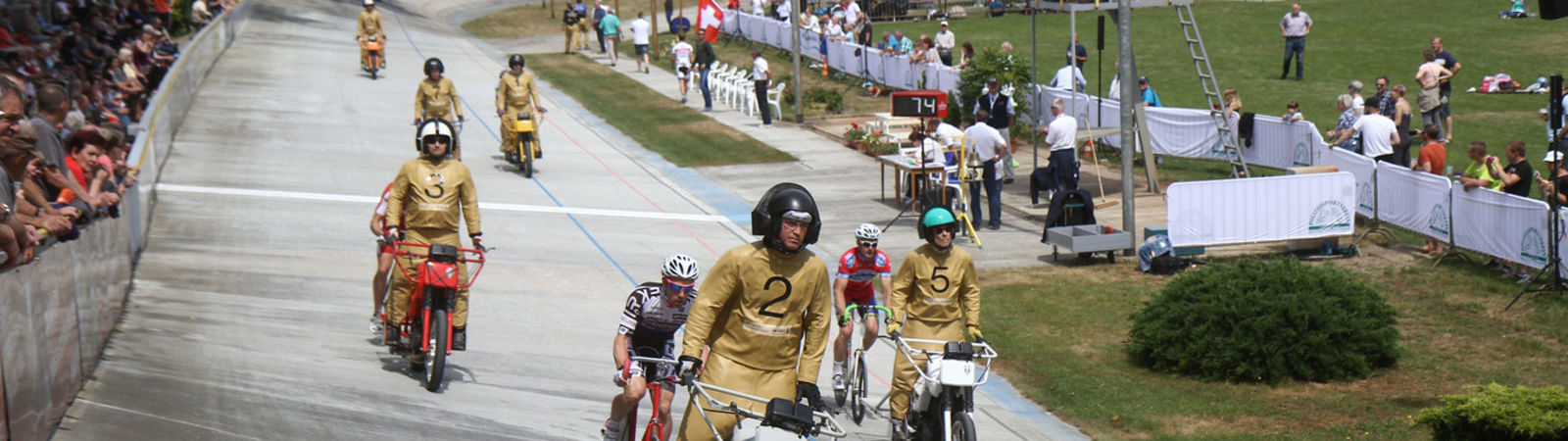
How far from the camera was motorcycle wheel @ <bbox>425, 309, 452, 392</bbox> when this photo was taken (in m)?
11.2

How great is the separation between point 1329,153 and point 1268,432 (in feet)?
38.5

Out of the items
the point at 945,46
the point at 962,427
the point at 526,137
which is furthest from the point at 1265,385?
the point at 945,46

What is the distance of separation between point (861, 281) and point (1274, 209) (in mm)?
9601

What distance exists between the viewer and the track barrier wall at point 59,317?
8.71m

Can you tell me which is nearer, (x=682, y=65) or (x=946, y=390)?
(x=946, y=390)

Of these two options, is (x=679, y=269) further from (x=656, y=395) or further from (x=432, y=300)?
(x=432, y=300)

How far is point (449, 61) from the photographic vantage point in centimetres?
4069

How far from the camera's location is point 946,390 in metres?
9.03

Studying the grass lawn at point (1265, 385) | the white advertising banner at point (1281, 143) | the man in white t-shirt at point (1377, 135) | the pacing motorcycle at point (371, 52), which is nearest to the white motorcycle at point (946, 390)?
the grass lawn at point (1265, 385)

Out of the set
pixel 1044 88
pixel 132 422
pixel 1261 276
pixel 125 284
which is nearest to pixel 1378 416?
pixel 1261 276

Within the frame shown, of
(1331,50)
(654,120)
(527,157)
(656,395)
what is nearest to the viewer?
(656,395)

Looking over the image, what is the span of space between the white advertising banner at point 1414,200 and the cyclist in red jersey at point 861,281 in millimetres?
9857

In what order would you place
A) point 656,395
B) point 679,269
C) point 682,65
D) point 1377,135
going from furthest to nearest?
point 682,65
point 1377,135
point 679,269
point 656,395

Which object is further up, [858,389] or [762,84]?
[762,84]
